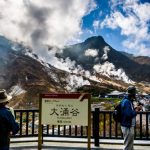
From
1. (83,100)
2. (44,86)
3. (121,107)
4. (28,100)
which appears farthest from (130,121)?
(44,86)

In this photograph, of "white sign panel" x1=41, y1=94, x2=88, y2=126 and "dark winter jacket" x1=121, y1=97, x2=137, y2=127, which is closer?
"dark winter jacket" x1=121, y1=97, x2=137, y2=127

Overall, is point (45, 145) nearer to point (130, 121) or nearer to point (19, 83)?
point (130, 121)

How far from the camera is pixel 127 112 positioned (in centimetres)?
940

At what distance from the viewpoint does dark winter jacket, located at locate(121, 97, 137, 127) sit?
30.9ft

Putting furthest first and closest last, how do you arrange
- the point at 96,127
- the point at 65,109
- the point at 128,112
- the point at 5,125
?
the point at 96,127 < the point at 65,109 < the point at 128,112 < the point at 5,125

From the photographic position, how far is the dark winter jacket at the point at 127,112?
9406 millimetres

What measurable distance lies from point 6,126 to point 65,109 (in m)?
3.64

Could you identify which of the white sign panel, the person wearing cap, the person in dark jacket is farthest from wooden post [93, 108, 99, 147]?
the person in dark jacket

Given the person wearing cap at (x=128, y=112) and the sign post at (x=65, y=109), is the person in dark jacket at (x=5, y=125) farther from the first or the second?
the sign post at (x=65, y=109)

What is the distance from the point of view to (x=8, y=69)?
18188cm

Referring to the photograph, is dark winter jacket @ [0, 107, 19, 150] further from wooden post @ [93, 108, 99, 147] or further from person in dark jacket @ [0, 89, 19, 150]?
wooden post @ [93, 108, 99, 147]

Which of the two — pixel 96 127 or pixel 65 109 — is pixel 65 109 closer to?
pixel 65 109

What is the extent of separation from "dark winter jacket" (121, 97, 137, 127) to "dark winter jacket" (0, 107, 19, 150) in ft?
11.3

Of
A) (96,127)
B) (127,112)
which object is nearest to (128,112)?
(127,112)
